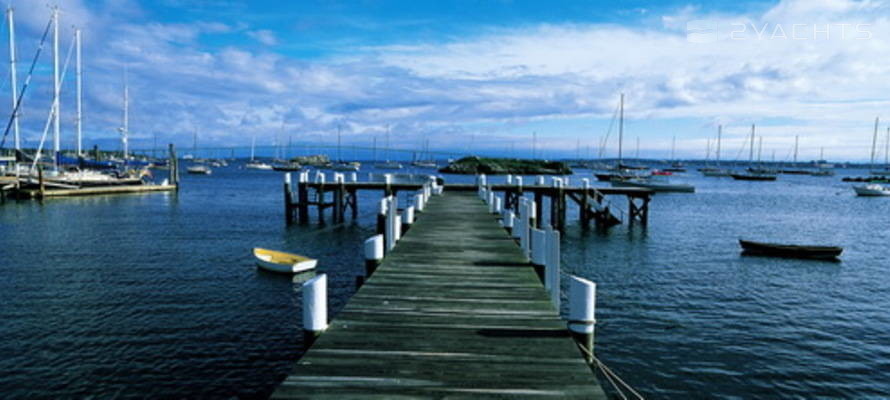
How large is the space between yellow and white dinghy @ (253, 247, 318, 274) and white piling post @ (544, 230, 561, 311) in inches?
554

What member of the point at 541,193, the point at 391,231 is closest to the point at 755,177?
the point at 541,193

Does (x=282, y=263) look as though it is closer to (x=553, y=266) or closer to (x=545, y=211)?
(x=553, y=266)

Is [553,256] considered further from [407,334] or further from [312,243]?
[312,243]

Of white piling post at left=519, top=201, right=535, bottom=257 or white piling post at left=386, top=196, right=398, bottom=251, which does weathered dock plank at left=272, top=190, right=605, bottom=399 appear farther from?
white piling post at left=386, top=196, right=398, bottom=251

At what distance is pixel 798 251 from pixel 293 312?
88.2ft

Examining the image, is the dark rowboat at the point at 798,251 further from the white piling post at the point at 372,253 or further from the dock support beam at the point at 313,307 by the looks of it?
the dock support beam at the point at 313,307

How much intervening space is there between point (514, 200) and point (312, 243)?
726 inches

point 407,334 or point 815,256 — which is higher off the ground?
point 407,334

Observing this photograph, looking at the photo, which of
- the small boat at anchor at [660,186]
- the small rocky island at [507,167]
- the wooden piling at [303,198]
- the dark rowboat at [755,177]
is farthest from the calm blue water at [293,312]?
the small rocky island at [507,167]

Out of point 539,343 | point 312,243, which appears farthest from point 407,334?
point 312,243

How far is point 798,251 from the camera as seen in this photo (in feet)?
97.6

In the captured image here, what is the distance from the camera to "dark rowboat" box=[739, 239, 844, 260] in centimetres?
2953

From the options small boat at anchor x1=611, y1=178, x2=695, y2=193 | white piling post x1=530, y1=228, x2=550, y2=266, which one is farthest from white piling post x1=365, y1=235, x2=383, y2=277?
small boat at anchor x1=611, y1=178, x2=695, y2=193

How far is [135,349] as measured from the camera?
574 inches
